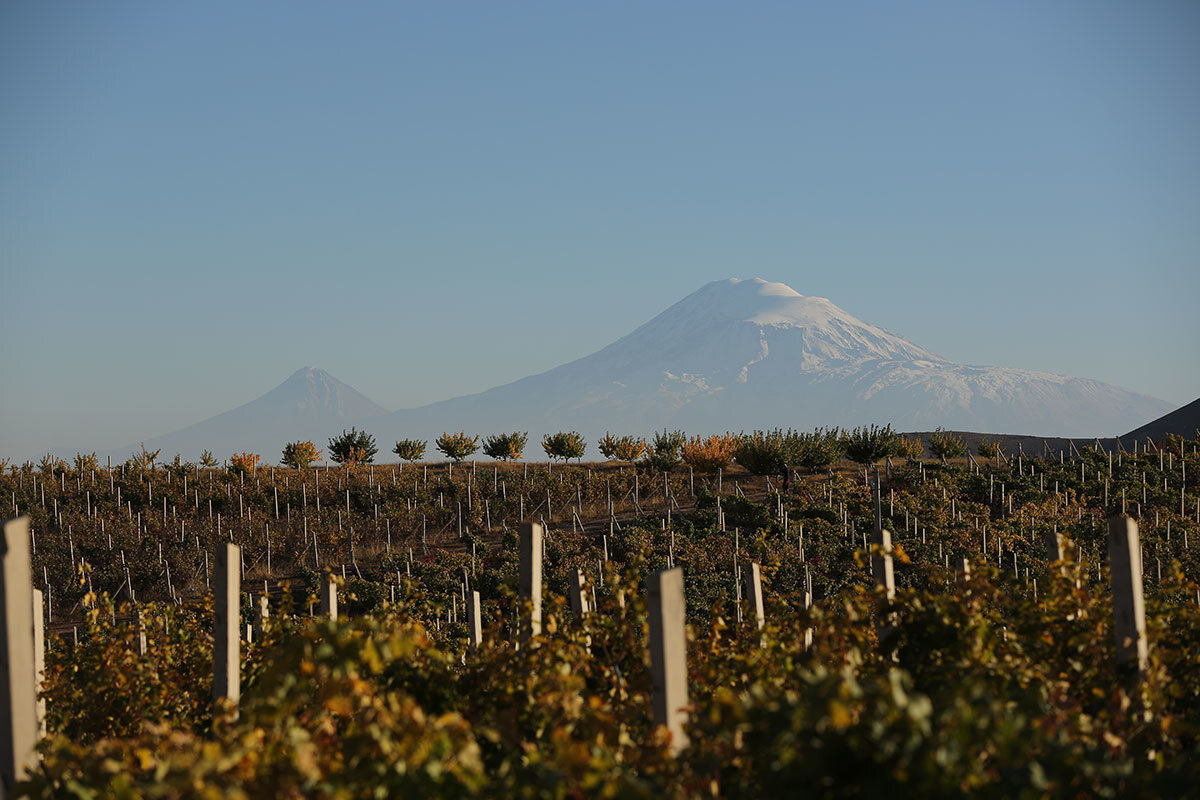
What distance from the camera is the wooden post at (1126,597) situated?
3.81m

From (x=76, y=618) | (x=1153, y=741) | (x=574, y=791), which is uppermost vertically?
(x=574, y=791)

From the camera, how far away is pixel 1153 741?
3.56m

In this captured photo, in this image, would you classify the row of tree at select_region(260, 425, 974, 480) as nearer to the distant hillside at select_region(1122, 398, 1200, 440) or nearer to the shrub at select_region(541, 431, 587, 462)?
the shrub at select_region(541, 431, 587, 462)

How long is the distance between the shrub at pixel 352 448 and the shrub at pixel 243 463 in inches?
131

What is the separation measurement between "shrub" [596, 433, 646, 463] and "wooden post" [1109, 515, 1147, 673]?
892 inches

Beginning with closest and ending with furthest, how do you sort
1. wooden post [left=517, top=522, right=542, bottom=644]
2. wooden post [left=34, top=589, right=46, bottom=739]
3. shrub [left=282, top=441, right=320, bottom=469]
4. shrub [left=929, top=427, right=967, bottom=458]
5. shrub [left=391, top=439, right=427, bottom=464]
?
wooden post [left=517, top=522, right=542, bottom=644]
wooden post [left=34, top=589, right=46, bottom=739]
shrub [left=282, top=441, right=320, bottom=469]
shrub [left=929, top=427, right=967, bottom=458]
shrub [left=391, top=439, right=427, bottom=464]

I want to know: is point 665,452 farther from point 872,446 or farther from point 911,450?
point 911,450

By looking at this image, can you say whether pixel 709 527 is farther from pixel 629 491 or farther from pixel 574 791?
pixel 574 791

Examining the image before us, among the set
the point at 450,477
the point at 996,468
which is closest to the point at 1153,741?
the point at 450,477

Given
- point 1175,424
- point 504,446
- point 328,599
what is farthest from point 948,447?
point 328,599

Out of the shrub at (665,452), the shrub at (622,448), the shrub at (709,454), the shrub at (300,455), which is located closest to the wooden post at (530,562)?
the shrub at (665,452)

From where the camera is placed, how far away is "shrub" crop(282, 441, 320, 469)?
25.2 meters

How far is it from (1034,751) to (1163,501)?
68.6ft

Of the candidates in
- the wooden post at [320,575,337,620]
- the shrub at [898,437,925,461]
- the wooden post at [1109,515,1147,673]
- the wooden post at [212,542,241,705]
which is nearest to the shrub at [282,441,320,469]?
the shrub at [898,437,925,461]
